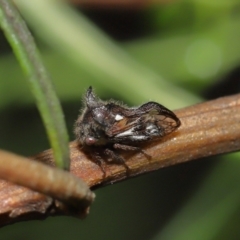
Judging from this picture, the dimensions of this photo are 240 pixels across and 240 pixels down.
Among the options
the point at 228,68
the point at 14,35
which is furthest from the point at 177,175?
the point at 14,35

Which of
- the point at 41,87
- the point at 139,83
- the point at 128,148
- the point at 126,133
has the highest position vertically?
the point at 139,83

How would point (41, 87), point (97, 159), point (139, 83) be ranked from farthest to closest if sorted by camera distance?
point (139, 83)
point (97, 159)
point (41, 87)

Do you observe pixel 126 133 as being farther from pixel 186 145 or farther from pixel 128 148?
pixel 186 145

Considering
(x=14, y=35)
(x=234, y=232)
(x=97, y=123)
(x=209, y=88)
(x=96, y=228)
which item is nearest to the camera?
(x=14, y=35)

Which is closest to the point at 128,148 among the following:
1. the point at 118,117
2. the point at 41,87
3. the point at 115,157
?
the point at 115,157

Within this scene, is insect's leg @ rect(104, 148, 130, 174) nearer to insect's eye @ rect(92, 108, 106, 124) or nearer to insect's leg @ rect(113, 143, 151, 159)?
insect's leg @ rect(113, 143, 151, 159)

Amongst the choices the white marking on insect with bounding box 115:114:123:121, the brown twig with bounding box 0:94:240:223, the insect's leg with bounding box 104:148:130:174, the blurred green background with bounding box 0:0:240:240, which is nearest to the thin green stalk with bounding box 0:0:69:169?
the brown twig with bounding box 0:94:240:223

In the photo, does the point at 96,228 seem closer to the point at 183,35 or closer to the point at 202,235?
the point at 202,235
